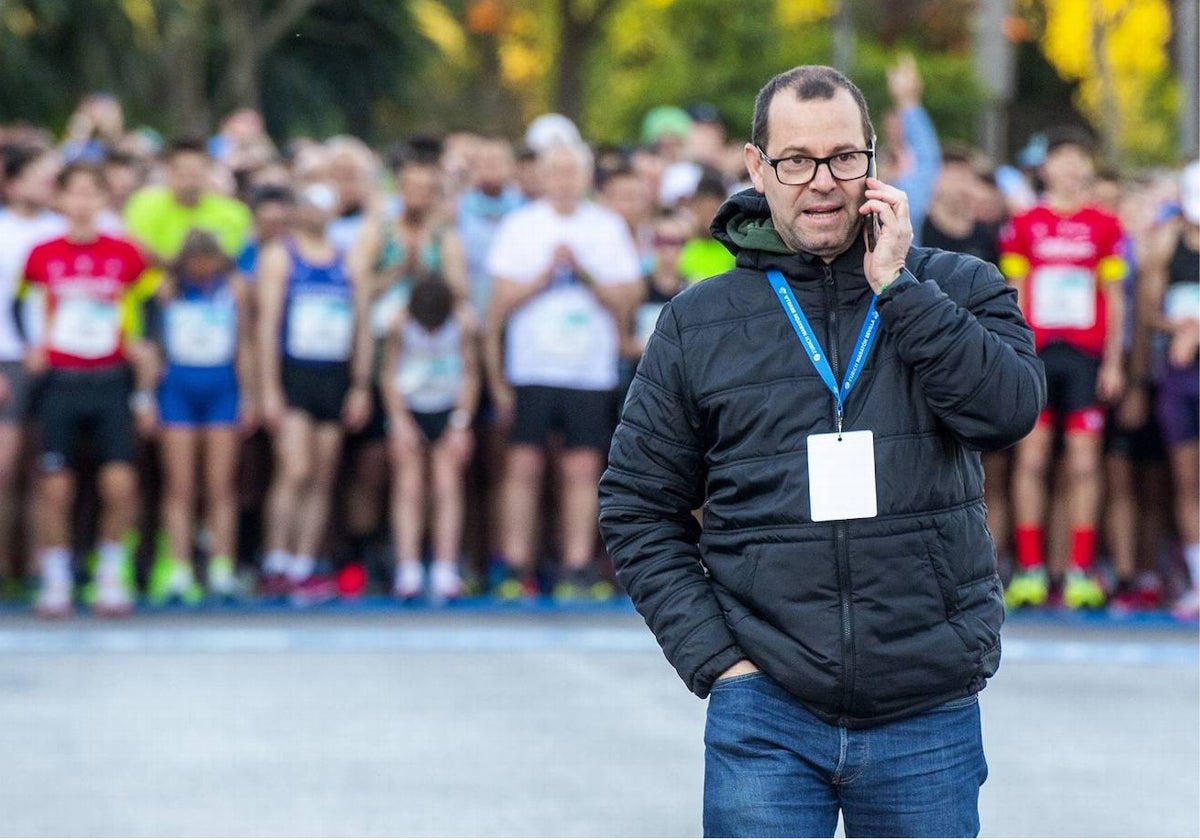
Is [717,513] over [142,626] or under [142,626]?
over

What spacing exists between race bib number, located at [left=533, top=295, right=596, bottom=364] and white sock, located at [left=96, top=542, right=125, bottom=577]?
2380 millimetres

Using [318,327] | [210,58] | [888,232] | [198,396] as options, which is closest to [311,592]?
[198,396]

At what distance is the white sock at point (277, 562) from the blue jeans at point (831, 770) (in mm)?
8157

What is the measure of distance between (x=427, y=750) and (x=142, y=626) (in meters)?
3.47

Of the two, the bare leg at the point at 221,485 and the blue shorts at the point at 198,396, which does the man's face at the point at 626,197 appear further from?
the bare leg at the point at 221,485

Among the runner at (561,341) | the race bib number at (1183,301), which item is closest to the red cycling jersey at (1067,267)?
the race bib number at (1183,301)

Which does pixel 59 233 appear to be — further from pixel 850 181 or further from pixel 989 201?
pixel 850 181

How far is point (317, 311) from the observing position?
38.4ft

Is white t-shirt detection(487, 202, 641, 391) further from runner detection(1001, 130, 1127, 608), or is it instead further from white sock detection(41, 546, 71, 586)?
white sock detection(41, 546, 71, 586)

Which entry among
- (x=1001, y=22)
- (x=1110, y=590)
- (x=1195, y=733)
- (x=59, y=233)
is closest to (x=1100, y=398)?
(x=1110, y=590)

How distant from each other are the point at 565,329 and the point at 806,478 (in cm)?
779

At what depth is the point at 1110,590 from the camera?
12.1m

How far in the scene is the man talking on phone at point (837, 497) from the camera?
3873mm

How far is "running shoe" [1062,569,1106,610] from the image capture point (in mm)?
11578
